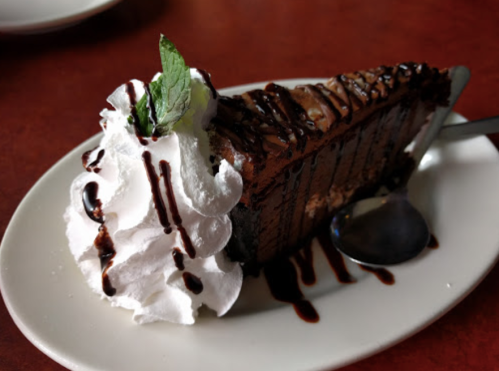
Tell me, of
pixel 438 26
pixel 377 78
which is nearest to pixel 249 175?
pixel 377 78

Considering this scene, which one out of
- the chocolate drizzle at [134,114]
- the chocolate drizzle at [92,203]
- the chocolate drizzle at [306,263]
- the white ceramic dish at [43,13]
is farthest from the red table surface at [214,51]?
the chocolate drizzle at [306,263]

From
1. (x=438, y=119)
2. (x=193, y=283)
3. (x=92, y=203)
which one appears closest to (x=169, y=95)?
(x=92, y=203)

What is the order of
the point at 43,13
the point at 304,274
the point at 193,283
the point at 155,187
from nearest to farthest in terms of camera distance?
the point at 155,187 → the point at 193,283 → the point at 304,274 → the point at 43,13

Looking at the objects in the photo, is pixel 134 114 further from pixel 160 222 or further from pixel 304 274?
pixel 304 274

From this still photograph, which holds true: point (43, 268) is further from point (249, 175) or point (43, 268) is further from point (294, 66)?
point (294, 66)

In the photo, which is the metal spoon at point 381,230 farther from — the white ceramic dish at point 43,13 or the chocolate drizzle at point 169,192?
the white ceramic dish at point 43,13

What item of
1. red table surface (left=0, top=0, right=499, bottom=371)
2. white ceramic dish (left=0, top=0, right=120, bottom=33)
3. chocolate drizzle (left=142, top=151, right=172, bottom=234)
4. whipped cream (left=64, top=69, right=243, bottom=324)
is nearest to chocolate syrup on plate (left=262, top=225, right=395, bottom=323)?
whipped cream (left=64, top=69, right=243, bottom=324)

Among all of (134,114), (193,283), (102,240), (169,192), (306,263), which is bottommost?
(306,263)
